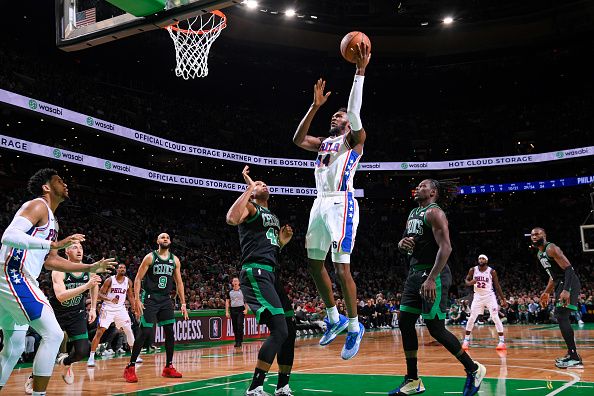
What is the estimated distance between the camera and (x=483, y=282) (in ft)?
44.0

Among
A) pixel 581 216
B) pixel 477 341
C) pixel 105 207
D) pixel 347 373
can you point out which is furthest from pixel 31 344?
pixel 581 216

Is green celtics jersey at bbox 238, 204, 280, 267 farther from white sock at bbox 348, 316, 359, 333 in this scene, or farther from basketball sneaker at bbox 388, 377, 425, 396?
basketball sneaker at bbox 388, 377, 425, 396

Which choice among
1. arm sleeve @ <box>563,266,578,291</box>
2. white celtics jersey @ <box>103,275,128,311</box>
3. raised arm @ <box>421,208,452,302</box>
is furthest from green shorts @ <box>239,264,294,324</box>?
white celtics jersey @ <box>103,275,128,311</box>

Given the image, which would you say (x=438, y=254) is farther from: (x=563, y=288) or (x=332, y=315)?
(x=563, y=288)

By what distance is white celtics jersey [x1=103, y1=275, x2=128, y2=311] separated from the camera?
1218cm

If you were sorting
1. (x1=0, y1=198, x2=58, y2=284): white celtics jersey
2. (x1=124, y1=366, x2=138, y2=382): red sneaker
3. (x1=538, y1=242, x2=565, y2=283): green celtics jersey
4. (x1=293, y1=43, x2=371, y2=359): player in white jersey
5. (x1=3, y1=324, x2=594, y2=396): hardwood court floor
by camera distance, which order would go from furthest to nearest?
Answer: (x1=538, y1=242, x2=565, y2=283): green celtics jersey, (x1=124, y1=366, x2=138, y2=382): red sneaker, (x1=3, y1=324, x2=594, y2=396): hardwood court floor, (x1=293, y1=43, x2=371, y2=359): player in white jersey, (x1=0, y1=198, x2=58, y2=284): white celtics jersey

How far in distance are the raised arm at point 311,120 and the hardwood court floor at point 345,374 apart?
2.92 m

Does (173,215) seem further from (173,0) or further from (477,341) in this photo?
(173,0)

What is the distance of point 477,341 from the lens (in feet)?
49.8

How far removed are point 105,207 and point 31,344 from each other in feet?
55.9

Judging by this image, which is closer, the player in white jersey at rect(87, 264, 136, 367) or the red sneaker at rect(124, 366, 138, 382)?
the red sneaker at rect(124, 366, 138, 382)

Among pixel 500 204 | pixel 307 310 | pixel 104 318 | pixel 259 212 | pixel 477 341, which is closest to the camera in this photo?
pixel 259 212

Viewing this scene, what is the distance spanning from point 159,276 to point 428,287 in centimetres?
477

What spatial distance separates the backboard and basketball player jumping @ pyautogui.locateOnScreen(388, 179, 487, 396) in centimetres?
311
